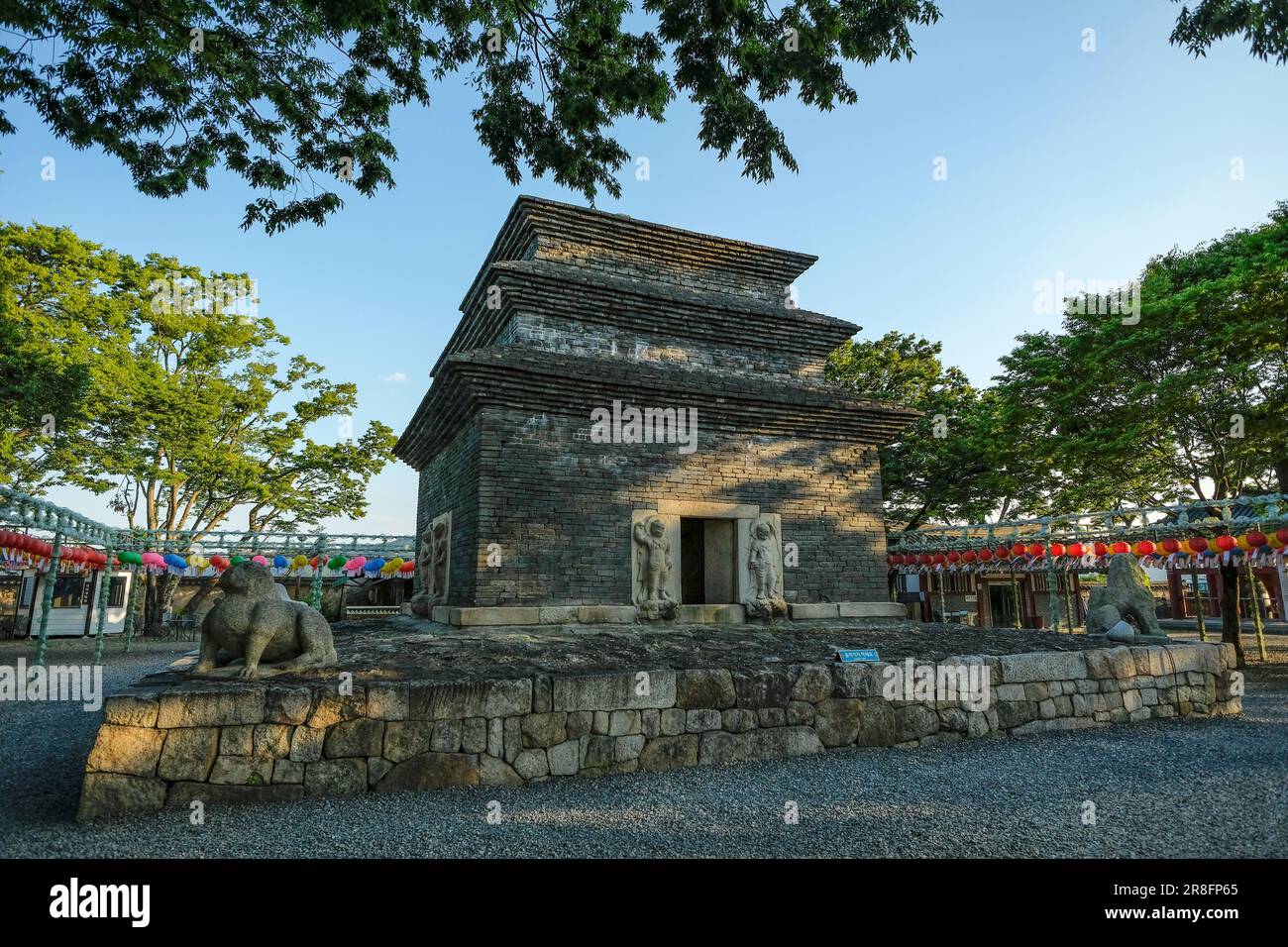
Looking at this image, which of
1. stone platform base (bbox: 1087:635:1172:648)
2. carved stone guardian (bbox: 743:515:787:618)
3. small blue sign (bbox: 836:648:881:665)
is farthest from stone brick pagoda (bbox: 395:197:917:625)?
small blue sign (bbox: 836:648:881:665)

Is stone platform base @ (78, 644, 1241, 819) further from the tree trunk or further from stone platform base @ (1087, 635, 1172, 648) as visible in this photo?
the tree trunk

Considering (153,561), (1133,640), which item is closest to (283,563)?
(153,561)

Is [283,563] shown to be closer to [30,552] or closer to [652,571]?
[30,552]

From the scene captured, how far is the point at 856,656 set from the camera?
23.3 ft

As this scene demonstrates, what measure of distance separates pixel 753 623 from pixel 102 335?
2168cm

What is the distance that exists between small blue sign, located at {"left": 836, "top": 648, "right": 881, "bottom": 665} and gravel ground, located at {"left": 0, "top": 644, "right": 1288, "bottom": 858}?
2.99 ft

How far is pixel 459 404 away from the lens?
996cm

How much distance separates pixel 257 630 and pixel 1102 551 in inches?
589

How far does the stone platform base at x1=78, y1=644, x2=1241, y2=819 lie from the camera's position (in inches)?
188

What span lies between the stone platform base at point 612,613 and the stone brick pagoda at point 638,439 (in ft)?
0.10

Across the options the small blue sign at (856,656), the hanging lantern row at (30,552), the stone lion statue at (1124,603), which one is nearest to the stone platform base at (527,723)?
the small blue sign at (856,656)

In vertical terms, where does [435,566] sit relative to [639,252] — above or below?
below
